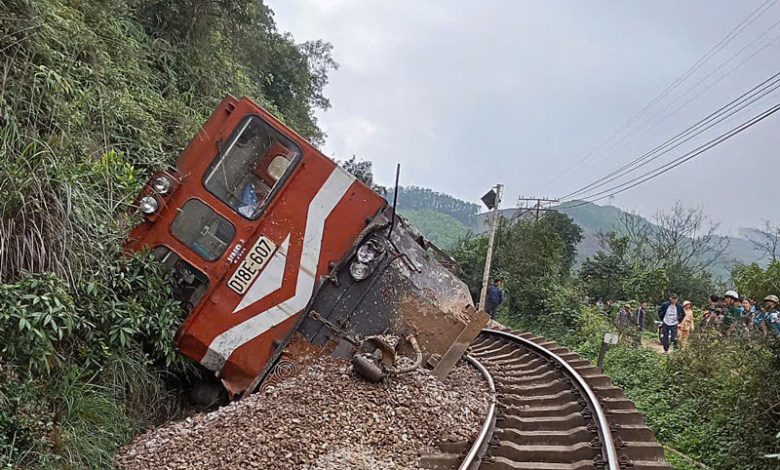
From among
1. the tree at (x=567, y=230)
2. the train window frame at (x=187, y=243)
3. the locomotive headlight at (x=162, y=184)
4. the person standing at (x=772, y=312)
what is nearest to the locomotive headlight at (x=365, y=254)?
the train window frame at (x=187, y=243)

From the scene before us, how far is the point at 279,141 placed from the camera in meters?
6.27

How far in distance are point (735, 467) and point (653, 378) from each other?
3940 millimetres

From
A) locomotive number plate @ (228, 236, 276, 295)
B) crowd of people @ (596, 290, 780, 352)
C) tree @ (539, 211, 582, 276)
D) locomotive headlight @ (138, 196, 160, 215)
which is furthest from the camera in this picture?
tree @ (539, 211, 582, 276)

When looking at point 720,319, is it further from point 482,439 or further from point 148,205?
point 148,205

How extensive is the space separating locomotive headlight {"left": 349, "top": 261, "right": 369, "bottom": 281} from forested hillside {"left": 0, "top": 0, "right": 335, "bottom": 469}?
168 cm

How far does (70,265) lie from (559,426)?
13.9 ft

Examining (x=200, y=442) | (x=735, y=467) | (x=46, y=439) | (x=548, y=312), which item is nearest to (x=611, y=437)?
(x=735, y=467)

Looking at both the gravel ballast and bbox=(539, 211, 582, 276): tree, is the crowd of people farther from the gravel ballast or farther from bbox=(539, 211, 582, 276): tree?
bbox=(539, 211, 582, 276): tree

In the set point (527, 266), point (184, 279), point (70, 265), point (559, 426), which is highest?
point (527, 266)

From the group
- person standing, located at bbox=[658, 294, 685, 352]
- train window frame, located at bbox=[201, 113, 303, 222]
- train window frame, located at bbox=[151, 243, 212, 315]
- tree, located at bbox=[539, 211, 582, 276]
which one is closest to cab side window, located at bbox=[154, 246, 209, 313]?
train window frame, located at bbox=[151, 243, 212, 315]

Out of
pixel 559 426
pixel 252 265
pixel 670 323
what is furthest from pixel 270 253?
pixel 670 323

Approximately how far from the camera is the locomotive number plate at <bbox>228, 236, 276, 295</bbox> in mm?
5926

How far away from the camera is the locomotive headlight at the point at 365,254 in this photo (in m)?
6.21

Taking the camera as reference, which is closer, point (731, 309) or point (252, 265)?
point (252, 265)
